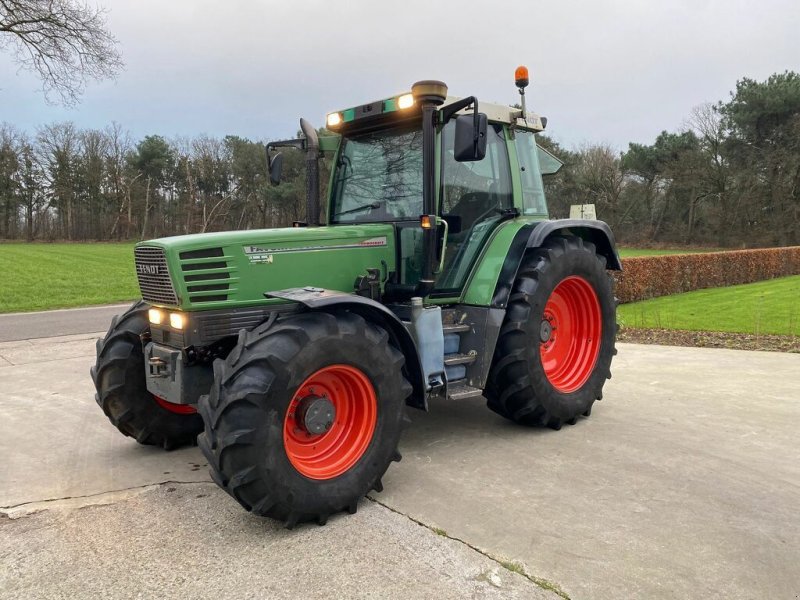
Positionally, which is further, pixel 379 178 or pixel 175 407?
pixel 379 178

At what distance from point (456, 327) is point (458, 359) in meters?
0.25

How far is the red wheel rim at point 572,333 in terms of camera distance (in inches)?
200

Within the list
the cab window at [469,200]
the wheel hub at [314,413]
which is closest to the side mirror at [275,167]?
the cab window at [469,200]

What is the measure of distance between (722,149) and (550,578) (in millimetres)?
47345

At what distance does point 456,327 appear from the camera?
4387mm

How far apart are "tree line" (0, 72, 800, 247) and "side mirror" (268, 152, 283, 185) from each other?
3059 centimetres

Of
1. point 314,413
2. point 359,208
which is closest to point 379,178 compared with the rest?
point 359,208

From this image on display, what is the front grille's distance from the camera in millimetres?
3484

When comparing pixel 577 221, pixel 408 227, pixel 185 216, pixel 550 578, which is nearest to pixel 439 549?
pixel 550 578

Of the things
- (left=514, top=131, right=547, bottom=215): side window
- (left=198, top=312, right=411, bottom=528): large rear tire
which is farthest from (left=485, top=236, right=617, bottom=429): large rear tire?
(left=198, top=312, right=411, bottom=528): large rear tire

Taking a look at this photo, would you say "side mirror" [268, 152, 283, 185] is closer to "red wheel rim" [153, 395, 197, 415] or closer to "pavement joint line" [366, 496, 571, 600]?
"red wheel rim" [153, 395, 197, 415]

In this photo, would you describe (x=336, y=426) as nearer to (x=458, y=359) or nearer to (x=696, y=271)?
(x=458, y=359)

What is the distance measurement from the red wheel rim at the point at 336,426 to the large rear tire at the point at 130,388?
1093mm

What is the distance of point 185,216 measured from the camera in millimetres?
53906
